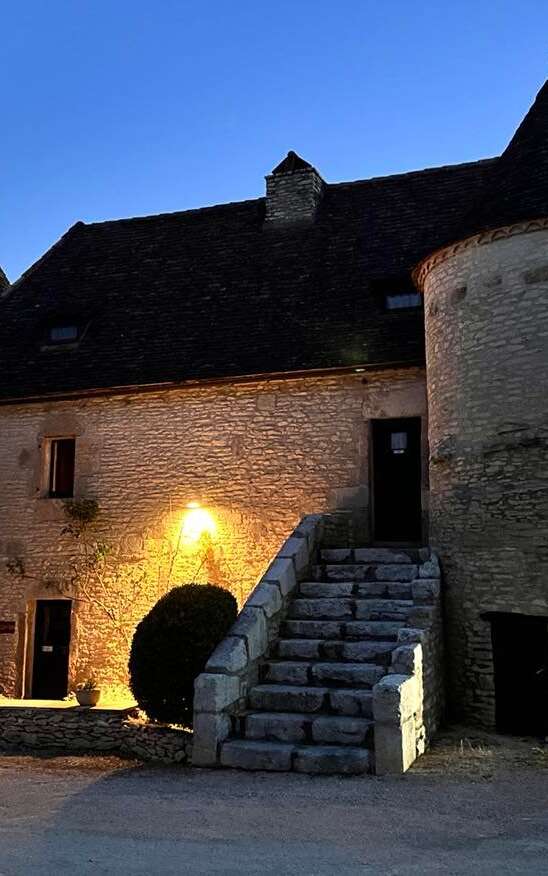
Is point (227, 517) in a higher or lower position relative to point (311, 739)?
higher

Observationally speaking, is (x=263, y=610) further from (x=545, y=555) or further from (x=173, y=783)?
(x=545, y=555)

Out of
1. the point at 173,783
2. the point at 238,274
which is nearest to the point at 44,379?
the point at 238,274

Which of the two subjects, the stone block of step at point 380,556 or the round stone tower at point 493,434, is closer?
the round stone tower at point 493,434

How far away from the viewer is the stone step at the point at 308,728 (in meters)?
7.27

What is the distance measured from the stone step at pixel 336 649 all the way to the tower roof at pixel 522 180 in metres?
5.00

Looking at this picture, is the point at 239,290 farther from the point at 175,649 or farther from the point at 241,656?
the point at 241,656

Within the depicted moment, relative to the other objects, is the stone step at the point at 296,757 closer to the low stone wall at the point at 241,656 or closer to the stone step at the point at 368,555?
the low stone wall at the point at 241,656

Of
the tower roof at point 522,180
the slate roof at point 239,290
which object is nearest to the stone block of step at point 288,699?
the slate roof at point 239,290

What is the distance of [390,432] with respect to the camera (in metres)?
11.4

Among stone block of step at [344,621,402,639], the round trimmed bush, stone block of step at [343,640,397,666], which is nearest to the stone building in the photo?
stone block of step at [344,621,402,639]

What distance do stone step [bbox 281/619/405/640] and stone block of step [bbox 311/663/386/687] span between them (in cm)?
48

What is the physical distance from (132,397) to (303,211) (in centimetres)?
492

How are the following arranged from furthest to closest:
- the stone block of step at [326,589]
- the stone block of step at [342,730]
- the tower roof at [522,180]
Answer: the stone block of step at [326,589]
the tower roof at [522,180]
the stone block of step at [342,730]

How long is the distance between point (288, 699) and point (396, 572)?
7.87 feet
